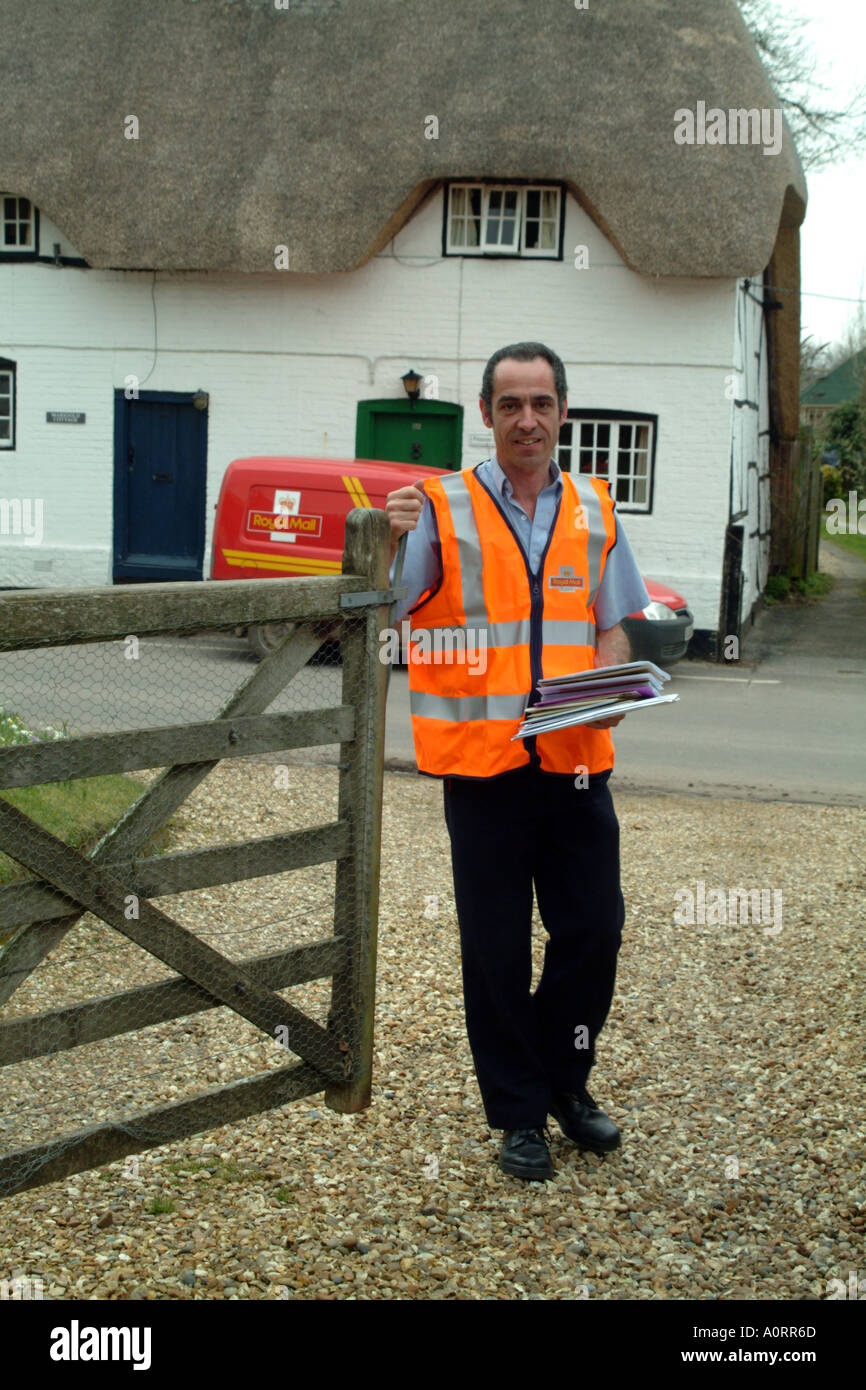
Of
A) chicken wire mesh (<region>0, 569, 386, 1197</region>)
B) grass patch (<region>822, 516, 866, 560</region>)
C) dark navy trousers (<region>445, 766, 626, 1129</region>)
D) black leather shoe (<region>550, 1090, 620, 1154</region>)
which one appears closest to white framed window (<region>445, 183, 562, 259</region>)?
chicken wire mesh (<region>0, 569, 386, 1197</region>)

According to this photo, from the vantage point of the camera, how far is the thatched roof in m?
14.5

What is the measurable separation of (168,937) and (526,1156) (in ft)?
3.52

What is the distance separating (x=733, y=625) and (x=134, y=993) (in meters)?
12.8

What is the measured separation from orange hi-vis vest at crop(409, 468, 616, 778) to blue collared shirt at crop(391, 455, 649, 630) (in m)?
0.03

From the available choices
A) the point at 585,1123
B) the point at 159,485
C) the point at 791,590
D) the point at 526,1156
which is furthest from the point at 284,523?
the point at 791,590

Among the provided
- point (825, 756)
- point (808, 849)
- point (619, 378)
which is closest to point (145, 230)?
point (619, 378)

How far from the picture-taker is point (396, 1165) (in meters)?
3.46

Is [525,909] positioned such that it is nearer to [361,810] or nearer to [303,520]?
[361,810]

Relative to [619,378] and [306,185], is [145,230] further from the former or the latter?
[619,378]

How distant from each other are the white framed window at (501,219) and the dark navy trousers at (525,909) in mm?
13164

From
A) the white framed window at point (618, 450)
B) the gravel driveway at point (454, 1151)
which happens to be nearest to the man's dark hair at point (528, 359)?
the gravel driveway at point (454, 1151)

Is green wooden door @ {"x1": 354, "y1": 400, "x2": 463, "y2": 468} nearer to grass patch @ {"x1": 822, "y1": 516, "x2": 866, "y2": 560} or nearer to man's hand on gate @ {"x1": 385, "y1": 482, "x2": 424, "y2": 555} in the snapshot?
man's hand on gate @ {"x1": 385, "y1": 482, "x2": 424, "y2": 555}

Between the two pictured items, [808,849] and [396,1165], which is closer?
[396,1165]

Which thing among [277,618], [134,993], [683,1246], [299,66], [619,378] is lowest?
[683,1246]
